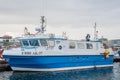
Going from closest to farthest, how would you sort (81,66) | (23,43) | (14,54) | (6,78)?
(6,78) < (14,54) < (23,43) < (81,66)

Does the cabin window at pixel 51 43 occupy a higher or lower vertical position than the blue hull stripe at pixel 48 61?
higher

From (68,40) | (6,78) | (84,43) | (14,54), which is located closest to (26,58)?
Answer: (14,54)

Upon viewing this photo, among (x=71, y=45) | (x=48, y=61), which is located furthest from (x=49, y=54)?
(x=71, y=45)

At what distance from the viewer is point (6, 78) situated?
99.4 feet

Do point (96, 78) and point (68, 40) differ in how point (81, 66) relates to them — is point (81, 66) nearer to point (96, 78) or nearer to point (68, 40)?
point (68, 40)

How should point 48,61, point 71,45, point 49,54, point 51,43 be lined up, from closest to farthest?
point 49,54, point 48,61, point 51,43, point 71,45

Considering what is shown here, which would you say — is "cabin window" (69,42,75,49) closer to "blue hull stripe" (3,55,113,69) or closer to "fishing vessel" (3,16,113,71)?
"fishing vessel" (3,16,113,71)

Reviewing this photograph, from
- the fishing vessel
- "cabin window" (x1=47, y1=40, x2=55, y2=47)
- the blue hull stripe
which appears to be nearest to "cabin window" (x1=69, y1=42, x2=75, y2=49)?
the fishing vessel

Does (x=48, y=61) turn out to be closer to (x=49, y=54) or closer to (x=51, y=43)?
(x=49, y=54)

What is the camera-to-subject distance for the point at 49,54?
34.2 metres

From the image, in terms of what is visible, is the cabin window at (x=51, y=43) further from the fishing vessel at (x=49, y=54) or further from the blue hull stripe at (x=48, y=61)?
the blue hull stripe at (x=48, y=61)

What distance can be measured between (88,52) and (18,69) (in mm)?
10064

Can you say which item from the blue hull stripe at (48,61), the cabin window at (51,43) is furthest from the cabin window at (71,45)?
the cabin window at (51,43)

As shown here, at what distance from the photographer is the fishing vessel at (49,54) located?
1324 inches
